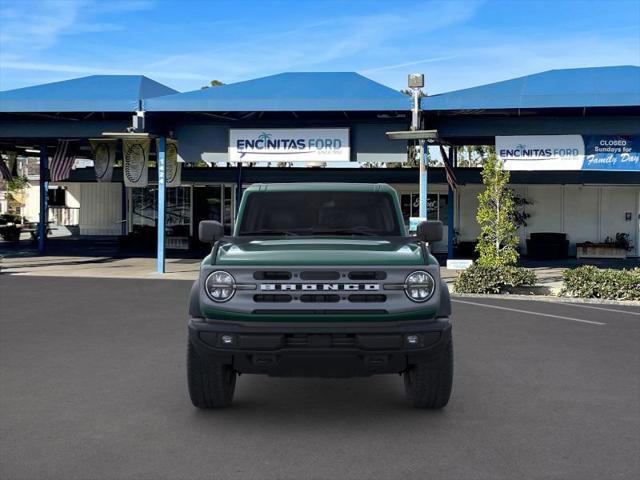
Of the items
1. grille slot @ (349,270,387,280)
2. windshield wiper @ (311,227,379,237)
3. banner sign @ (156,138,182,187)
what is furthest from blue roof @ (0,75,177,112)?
grille slot @ (349,270,387,280)

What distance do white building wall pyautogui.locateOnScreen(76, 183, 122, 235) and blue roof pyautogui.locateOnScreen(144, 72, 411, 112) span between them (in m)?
17.5

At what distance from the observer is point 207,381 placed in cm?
562

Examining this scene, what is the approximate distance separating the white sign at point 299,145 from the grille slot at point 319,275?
1515 centimetres

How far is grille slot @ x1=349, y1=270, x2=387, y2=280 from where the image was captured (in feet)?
16.9

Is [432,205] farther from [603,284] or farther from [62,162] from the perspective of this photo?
[603,284]

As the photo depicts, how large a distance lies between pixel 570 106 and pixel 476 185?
36.5ft

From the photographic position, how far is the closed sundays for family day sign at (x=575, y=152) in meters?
19.4

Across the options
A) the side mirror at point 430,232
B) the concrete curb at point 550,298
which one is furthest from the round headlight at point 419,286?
the concrete curb at point 550,298

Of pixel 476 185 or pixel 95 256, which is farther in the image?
pixel 476 185

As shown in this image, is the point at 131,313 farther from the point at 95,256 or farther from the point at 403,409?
the point at 95,256

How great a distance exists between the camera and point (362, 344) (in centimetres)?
501

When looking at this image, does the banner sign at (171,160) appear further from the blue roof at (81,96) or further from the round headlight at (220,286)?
the round headlight at (220,286)

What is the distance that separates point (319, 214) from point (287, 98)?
13011 millimetres

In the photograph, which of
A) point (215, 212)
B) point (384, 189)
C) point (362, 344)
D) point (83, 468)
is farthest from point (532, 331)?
point (215, 212)
